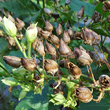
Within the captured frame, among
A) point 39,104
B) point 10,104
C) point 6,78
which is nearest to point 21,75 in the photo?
point 6,78

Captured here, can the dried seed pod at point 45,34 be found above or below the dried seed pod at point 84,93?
above

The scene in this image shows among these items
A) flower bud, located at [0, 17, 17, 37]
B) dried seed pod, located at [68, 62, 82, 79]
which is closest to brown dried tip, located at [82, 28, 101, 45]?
dried seed pod, located at [68, 62, 82, 79]

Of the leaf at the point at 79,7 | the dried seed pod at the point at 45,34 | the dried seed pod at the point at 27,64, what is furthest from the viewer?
the leaf at the point at 79,7

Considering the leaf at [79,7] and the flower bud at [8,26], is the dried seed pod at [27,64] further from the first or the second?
the leaf at [79,7]

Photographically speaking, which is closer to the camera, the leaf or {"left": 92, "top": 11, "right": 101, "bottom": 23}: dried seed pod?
{"left": 92, "top": 11, "right": 101, "bottom": 23}: dried seed pod

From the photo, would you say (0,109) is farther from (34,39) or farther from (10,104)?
(34,39)

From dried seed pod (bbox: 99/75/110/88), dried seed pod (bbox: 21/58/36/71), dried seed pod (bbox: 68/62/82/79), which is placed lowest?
dried seed pod (bbox: 99/75/110/88)

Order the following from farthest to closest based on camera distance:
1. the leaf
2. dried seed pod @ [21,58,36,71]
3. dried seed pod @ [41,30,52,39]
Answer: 1. the leaf
2. dried seed pod @ [41,30,52,39]
3. dried seed pod @ [21,58,36,71]

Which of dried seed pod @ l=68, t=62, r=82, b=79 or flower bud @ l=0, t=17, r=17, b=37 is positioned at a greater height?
flower bud @ l=0, t=17, r=17, b=37

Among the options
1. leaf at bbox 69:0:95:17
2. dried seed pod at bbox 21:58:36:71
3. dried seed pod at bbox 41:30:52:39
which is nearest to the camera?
dried seed pod at bbox 21:58:36:71

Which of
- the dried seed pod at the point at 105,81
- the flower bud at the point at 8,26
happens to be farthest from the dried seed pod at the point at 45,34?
the dried seed pod at the point at 105,81

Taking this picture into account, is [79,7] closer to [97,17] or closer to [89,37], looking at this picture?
[97,17]

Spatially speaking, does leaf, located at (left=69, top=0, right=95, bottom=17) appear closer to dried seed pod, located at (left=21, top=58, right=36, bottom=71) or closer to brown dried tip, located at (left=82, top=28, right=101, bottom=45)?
brown dried tip, located at (left=82, top=28, right=101, bottom=45)
